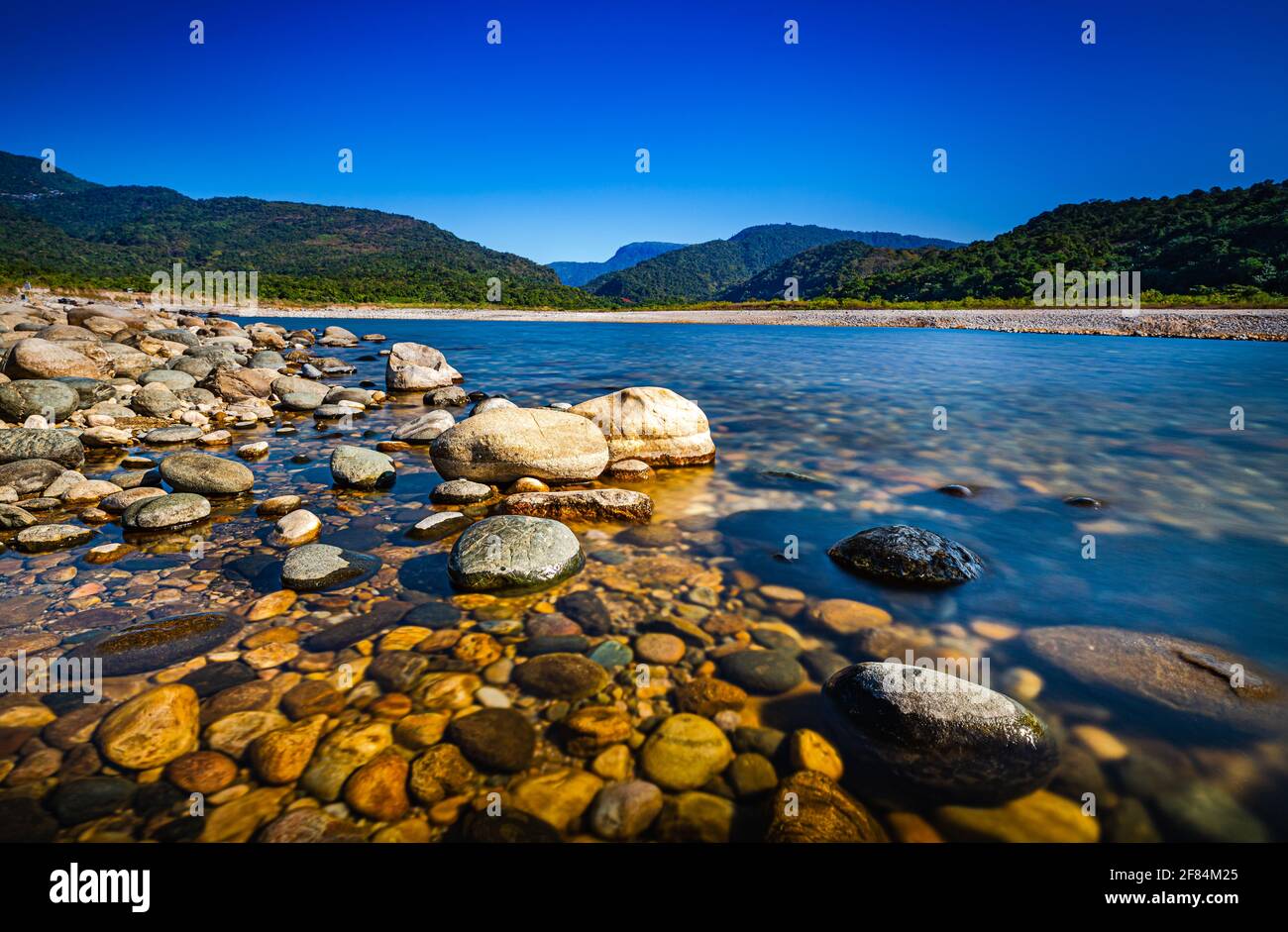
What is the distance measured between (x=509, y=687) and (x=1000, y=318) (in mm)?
51557

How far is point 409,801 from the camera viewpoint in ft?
7.61

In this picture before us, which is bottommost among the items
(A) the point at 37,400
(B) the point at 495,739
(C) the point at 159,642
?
(B) the point at 495,739

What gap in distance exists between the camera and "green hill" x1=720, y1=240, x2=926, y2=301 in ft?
365

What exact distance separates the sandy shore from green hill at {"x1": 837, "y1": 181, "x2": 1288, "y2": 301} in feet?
40.6

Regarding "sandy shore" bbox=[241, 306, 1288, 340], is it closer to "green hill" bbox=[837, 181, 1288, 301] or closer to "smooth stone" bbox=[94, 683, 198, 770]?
→ "green hill" bbox=[837, 181, 1288, 301]

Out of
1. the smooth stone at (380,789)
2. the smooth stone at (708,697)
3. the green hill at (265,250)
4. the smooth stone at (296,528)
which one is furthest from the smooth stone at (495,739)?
the green hill at (265,250)

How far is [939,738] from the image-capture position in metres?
2.59

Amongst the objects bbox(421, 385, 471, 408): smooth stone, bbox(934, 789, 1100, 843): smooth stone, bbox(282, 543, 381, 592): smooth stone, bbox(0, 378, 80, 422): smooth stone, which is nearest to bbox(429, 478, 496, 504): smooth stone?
bbox(282, 543, 381, 592): smooth stone

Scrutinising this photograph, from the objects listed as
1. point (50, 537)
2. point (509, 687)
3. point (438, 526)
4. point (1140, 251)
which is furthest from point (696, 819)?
point (1140, 251)

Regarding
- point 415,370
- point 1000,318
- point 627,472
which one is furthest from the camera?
point 1000,318

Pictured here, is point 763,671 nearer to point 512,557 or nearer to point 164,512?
point 512,557

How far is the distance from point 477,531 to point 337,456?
321cm

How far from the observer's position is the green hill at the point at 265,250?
91.2 m

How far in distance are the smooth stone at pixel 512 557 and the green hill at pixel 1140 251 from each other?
5944 cm
